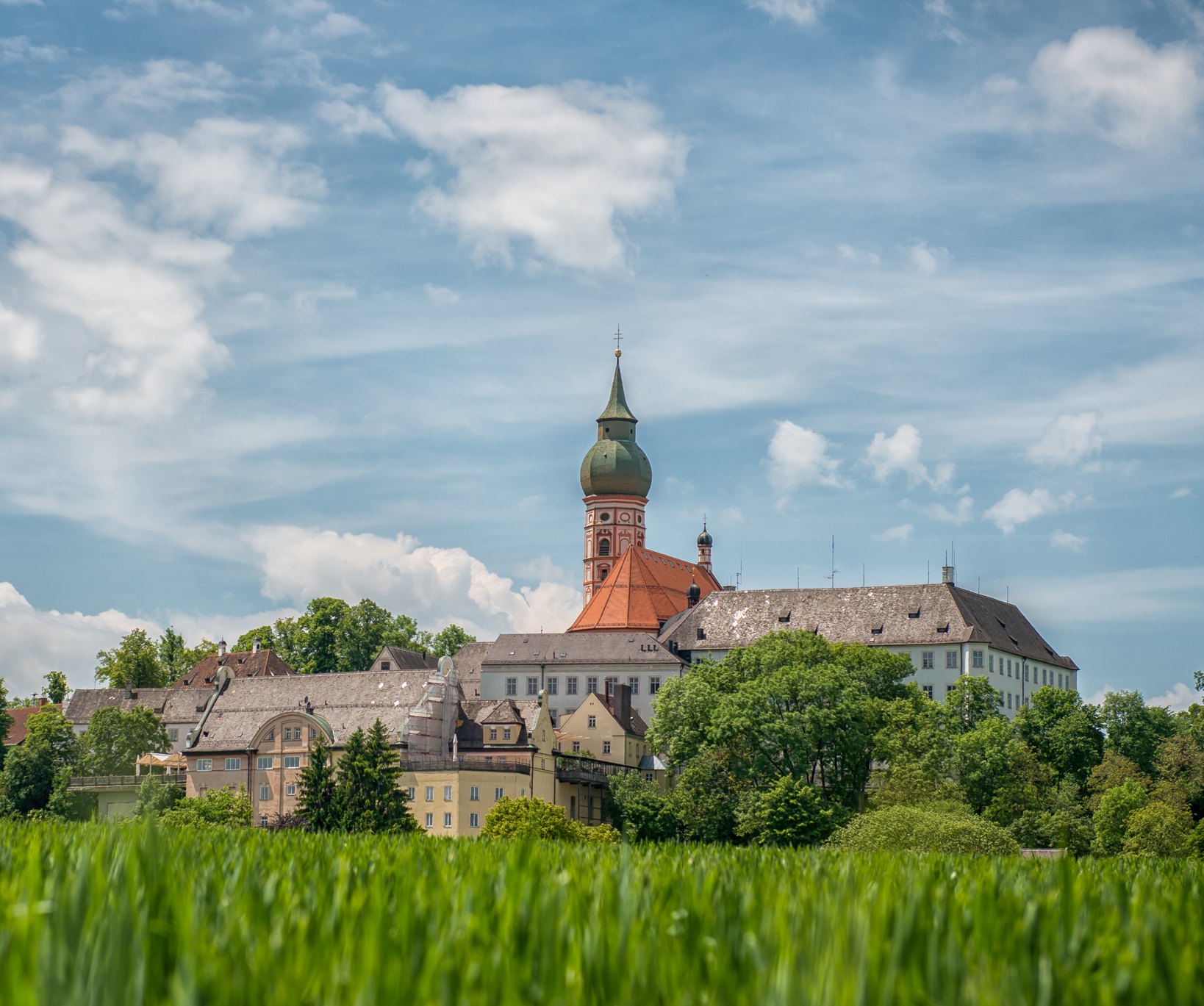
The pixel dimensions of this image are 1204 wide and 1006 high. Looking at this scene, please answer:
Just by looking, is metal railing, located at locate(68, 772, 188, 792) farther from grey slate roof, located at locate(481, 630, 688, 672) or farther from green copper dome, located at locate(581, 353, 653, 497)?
green copper dome, located at locate(581, 353, 653, 497)

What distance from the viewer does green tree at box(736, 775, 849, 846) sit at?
81.8m

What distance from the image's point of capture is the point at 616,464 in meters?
176

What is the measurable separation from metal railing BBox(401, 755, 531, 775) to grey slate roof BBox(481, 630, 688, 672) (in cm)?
2847

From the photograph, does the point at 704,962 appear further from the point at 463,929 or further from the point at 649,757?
the point at 649,757

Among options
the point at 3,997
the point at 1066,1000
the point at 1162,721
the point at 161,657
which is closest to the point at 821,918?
the point at 1066,1000

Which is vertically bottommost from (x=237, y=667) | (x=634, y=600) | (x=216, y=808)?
(x=216, y=808)

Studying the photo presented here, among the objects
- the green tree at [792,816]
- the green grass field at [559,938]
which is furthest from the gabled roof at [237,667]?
the green grass field at [559,938]

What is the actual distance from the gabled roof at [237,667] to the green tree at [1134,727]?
76.5 m

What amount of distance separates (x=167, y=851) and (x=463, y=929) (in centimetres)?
402

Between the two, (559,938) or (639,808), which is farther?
(639,808)

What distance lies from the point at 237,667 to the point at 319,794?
171 feet

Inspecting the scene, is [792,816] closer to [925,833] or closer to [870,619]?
[925,833]

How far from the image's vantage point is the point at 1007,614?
134 m

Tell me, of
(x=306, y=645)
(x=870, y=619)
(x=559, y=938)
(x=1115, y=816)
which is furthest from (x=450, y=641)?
(x=559, y=938)
